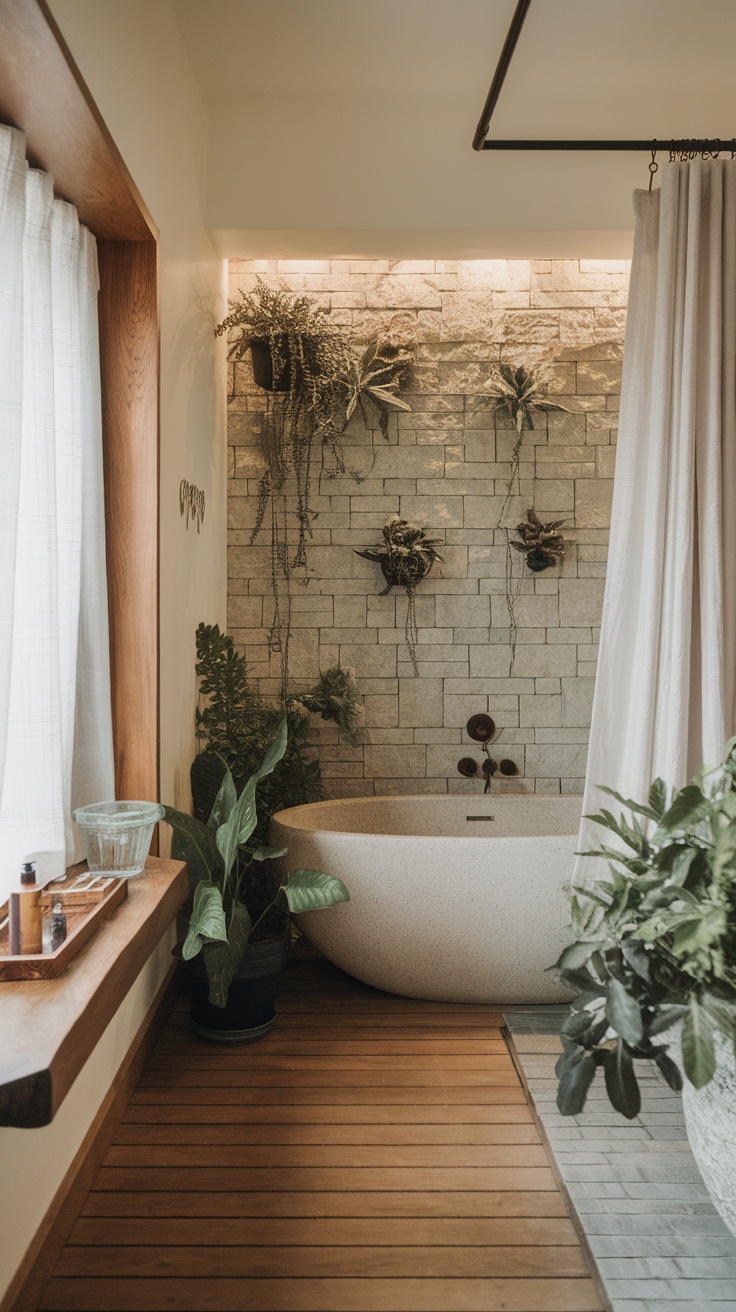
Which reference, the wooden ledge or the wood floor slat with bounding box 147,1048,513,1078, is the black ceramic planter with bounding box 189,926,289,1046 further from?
the wooden ledge

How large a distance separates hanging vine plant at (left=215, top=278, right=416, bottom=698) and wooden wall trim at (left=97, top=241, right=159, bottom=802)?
104cm

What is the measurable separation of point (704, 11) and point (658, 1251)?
3.38 meters

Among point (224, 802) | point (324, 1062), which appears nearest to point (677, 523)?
point (224, 802)

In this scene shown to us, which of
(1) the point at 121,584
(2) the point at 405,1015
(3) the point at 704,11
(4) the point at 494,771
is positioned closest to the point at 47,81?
(1) the point at 121,584

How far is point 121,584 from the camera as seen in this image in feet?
7.82

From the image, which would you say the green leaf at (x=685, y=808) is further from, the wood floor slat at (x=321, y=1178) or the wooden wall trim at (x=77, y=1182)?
the wooden wall trim at (x=77, y=1182)

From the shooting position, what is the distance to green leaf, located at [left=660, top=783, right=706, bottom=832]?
1.59 meters

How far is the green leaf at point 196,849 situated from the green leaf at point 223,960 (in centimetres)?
18

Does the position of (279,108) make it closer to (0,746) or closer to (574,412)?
(574,412)

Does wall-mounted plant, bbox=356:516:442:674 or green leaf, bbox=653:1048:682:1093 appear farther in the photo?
wall-mounted plant, bbox=356:516:442:674

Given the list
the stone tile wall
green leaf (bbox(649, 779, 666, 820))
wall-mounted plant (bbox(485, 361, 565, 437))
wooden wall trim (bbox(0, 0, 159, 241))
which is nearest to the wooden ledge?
green leaf (bbox(649, 779, 666, 820))

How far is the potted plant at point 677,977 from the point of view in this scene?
1.47 meters

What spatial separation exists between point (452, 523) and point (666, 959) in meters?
2.51

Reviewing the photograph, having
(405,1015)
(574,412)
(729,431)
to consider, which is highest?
(574,412)
